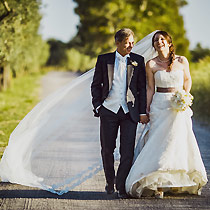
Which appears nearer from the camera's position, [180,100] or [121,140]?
[180,100]

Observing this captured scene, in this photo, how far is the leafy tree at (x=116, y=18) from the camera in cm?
3959

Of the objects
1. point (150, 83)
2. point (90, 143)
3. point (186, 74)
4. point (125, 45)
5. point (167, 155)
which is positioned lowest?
point (90, 143)

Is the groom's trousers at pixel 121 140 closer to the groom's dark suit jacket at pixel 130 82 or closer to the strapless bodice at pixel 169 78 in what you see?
the groom's dark suit jacket at pixel 130 82

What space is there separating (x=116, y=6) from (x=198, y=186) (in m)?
34.9

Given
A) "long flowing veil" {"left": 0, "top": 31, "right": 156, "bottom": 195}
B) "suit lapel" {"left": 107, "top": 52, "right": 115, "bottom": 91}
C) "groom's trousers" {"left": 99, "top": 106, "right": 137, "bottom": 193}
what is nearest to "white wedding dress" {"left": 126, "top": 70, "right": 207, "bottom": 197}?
"groom's trousers" {"left": 99, "top": 106, "right": 137, "bottom": 193}

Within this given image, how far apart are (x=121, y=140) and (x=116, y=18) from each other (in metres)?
36.2

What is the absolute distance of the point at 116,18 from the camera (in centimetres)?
4084

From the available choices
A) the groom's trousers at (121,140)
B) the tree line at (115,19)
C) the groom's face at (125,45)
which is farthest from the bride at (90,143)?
the tree line at (115,19)

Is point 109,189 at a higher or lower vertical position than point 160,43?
lower

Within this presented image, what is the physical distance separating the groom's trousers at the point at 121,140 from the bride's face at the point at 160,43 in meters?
0.94

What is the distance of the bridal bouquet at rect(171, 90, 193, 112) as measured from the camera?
219 inches

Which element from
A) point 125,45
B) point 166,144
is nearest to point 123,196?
point 166,144

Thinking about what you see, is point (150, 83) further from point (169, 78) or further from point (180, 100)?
point (180, 100)

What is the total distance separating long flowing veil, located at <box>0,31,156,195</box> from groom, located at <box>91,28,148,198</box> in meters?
0.82
